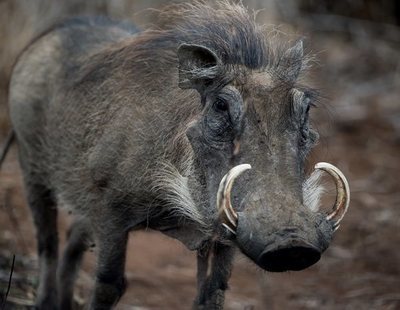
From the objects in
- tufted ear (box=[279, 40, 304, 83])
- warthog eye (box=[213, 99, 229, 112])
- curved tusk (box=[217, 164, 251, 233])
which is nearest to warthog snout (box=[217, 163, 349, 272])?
curved tusk (box=[217, 164, 251, 233])

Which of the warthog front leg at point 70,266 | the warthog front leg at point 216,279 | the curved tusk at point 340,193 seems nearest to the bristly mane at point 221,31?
the curved tusk at point 340,193

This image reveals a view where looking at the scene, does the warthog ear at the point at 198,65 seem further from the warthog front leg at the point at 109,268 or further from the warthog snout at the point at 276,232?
the warthog front leg at the point at 109,268

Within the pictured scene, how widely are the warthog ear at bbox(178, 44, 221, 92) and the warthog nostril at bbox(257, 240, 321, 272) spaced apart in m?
0.87

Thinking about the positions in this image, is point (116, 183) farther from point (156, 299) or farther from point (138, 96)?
point (156, 299)

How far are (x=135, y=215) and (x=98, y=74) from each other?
838mm

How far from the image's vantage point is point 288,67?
3.78 m

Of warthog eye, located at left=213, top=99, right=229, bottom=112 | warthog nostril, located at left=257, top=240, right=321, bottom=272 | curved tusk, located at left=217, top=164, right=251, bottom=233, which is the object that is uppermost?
warthog eye, located at left=213, top=99, right=229, bottom=112

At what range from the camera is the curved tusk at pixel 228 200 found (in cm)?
319

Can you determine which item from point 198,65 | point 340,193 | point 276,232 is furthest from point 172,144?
point 276,232

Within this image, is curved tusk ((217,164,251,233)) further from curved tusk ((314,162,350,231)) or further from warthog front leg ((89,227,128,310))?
warthog front leg ((89,227,128,310))

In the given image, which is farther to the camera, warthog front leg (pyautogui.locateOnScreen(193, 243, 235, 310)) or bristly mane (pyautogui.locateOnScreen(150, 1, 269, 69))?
warthog front leg (pyautogui.locateOnScreen(193, 243, 235, 310))

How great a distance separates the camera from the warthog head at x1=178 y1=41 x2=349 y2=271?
3.07 metres

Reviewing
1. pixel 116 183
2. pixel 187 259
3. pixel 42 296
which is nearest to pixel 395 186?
pixel 187 259

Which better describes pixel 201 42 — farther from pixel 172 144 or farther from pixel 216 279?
pixel 216 279
